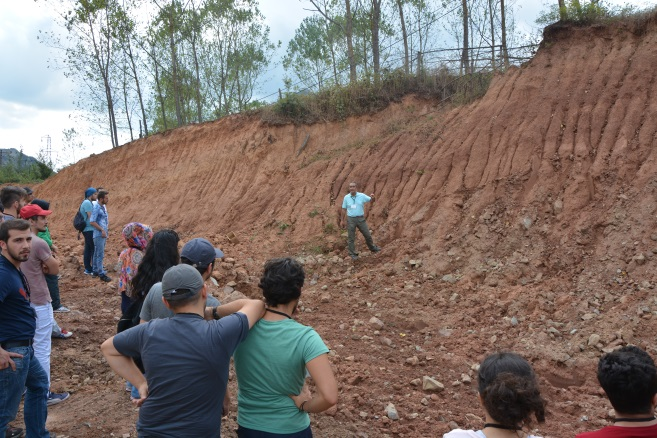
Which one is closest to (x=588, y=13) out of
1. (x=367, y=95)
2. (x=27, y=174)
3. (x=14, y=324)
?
(x=367, y=95)

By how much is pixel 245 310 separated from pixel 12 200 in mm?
4433

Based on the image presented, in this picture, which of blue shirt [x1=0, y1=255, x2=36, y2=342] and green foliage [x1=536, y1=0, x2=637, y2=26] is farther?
green foliage [x1=536, y1=0, x2=637, y2=26]

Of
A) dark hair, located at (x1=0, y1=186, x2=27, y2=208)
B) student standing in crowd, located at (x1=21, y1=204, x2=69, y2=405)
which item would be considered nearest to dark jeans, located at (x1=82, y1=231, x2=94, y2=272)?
dark hair, located at (x1=0, y1=186, x2=27, y2=208)

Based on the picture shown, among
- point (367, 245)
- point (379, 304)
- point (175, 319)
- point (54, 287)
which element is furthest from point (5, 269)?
point (367, 245)

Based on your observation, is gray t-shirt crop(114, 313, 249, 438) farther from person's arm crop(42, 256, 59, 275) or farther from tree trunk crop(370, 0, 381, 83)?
tree trunk crop(370, 0, 381, 83)

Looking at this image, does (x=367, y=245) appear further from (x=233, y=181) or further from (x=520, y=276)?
(x=233, y=181)

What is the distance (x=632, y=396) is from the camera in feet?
7.97

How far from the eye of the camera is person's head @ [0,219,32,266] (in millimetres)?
3809

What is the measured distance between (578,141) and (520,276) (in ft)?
10.6

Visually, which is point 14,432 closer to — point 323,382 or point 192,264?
point 192,264

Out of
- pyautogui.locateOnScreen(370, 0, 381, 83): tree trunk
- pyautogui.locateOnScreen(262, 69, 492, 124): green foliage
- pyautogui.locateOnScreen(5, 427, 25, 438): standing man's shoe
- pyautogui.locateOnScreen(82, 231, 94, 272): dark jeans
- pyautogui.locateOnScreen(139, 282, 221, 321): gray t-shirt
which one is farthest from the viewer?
pyautogui.locateOnScreen(370, 0, 381, 83): tree trunk

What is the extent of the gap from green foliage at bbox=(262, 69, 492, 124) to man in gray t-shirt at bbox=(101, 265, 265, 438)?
12395mm

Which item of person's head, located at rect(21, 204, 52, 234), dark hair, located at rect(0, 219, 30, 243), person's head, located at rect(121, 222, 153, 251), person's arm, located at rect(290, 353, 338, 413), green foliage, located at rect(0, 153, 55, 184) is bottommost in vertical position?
person's arm, located at rect(290, 353, 338, 413)

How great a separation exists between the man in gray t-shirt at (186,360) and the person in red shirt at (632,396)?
1.70m
